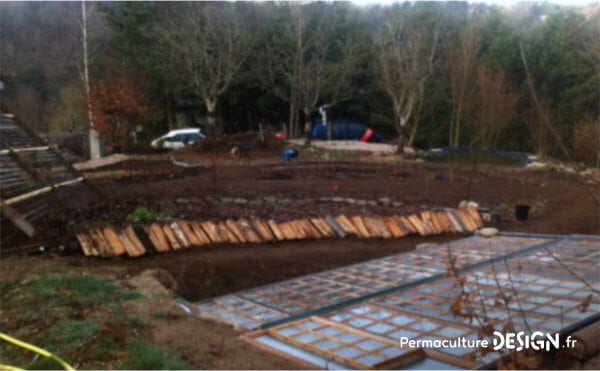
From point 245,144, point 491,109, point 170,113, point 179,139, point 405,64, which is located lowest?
point 245,144

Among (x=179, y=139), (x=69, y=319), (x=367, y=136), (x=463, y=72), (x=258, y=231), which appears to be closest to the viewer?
(x=69, y=319)

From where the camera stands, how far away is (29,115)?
2441cm

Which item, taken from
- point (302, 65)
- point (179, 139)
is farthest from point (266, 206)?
point (302, 65)

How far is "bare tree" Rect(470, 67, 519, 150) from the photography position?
20031 mm

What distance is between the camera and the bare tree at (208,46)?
24281 mm

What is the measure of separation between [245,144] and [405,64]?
7369 mm

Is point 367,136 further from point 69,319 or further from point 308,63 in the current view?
point 69,319

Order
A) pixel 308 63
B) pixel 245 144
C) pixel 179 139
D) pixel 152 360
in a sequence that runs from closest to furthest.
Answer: pixel 152 360 → pixel 245 144 → pixel 179 139 → pixel 308 63

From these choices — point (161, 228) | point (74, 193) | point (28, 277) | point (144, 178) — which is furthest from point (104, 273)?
point (144, 178)

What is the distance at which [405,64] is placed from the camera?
22.5m

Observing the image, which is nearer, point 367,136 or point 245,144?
point 245,144

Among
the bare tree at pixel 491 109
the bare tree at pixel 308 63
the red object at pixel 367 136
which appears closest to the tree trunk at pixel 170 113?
the bare tree at pixel 308 63

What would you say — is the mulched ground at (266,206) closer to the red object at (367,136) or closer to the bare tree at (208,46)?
the bare tree at (208,46)

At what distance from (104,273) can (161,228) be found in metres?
1.44
